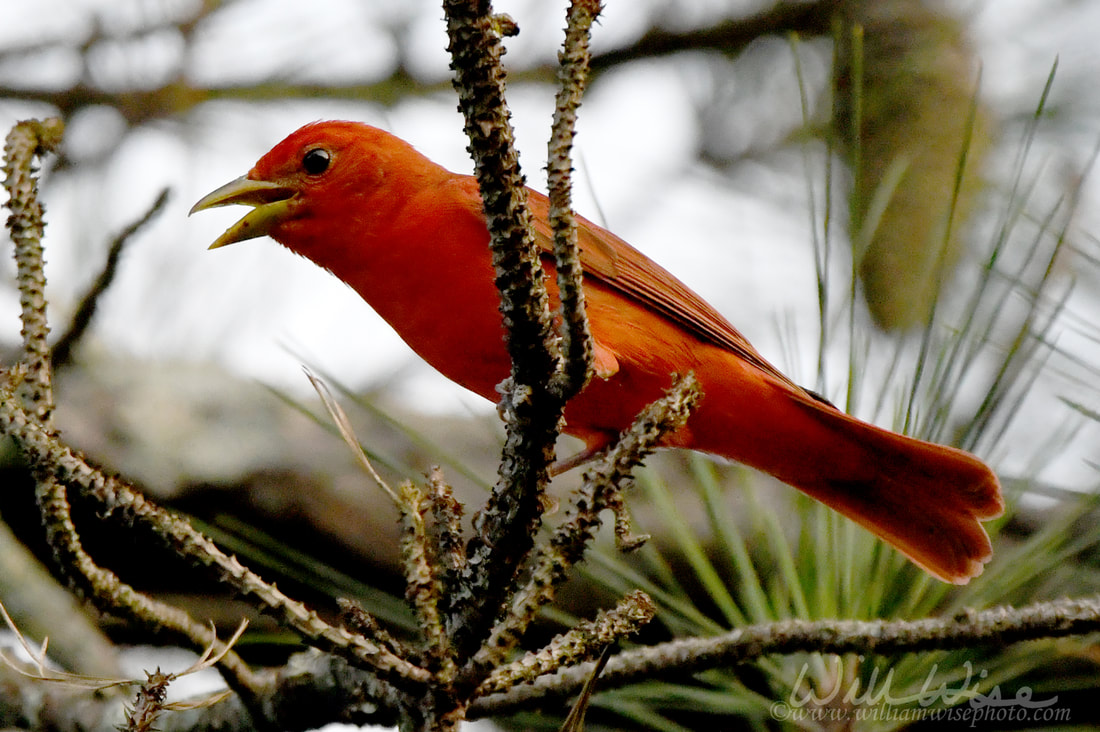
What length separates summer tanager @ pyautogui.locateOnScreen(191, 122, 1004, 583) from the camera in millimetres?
2695

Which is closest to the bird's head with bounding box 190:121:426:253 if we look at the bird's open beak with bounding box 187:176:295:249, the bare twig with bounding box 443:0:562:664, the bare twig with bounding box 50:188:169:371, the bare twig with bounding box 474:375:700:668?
the bird's open beak with bounding box 187:176:295:249

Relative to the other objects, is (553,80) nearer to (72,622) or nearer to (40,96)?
(40,96)

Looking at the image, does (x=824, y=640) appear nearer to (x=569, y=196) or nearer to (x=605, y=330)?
(x=569, y=196)

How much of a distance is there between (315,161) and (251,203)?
212 mm

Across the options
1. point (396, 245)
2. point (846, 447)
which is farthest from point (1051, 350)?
point (396, 245)

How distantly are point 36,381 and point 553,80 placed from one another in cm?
310

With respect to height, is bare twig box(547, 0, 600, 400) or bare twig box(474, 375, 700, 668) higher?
bare twig box(547, 0, 600, 400)

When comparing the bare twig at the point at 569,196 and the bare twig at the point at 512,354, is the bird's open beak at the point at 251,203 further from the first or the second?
the bare twig at the point at 569,196

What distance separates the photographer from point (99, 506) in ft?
5.17

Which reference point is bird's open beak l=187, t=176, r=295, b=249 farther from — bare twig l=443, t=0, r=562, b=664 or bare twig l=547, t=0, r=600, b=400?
bare twig l=547, t=0, r=600, b=400

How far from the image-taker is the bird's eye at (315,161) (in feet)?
10.3

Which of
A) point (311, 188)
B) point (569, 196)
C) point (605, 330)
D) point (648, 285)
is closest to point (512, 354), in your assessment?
point (569, 196)

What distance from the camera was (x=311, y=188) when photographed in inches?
123

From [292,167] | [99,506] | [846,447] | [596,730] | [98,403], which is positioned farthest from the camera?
[98,403]
